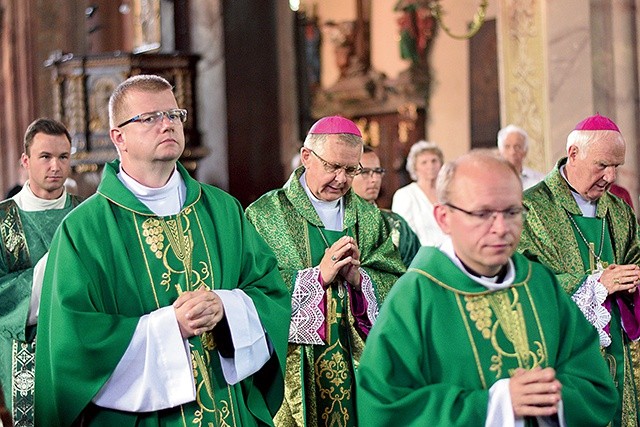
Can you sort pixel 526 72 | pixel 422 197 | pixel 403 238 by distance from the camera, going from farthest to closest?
pixel 526 72, pixel 422 197, pixel 403 238

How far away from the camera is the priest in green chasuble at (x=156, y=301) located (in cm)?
420

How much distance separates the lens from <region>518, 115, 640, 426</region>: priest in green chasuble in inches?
213

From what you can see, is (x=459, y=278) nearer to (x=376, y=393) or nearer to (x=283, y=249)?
(x=376, y=393)

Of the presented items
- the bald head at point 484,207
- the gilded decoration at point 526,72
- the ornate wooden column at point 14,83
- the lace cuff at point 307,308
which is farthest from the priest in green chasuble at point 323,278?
the ornate wooden column at point 14,83

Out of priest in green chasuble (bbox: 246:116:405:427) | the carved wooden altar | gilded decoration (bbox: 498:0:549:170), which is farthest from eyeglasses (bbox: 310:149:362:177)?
the carved wooden altar

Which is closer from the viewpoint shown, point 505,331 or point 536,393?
point 536,393

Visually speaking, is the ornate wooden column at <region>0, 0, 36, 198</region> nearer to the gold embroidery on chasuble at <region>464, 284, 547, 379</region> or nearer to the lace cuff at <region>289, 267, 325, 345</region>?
the lace cuff at <region>289, 267, 325, 345</region>

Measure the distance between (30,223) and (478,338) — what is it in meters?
3.05

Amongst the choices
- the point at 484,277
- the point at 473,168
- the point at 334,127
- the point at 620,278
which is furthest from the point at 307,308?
the point at 473,168

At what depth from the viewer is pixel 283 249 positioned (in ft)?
18.4

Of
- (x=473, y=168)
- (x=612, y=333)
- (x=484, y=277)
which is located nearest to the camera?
(x=473, y=168)

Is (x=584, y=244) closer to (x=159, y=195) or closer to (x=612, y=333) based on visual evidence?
(x=612, y=333)

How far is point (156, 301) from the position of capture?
14.4 feet

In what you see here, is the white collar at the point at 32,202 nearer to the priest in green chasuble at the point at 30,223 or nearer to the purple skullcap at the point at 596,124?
the priest in green chasuble at the point at 30,223
